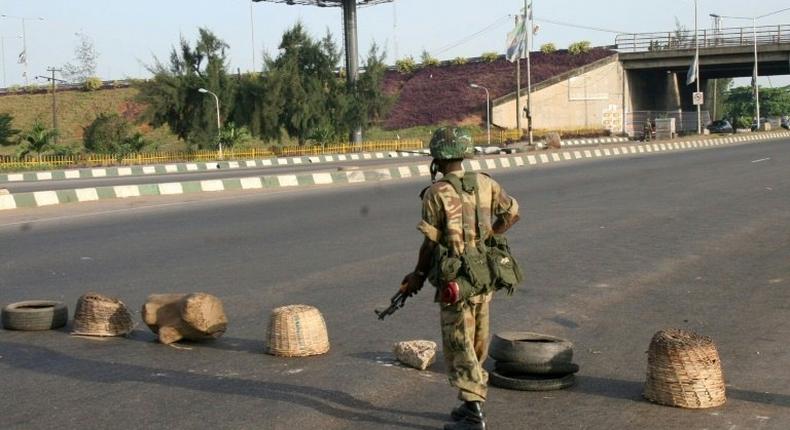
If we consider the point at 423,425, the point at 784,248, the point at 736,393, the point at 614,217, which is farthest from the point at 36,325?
the point at 614,217

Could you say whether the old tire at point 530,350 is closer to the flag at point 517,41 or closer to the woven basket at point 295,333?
the woven basket at point 295,333

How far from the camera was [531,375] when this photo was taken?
17.5 feet

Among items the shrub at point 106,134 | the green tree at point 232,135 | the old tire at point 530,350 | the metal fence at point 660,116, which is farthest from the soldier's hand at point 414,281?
the metal fence at point 660,116

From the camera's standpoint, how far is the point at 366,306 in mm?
7695

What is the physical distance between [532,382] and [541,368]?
96mm

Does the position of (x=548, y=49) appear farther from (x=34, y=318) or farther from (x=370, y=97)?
(x=34, y=318)

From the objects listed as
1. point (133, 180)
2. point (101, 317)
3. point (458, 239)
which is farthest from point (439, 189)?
point (133, 180)

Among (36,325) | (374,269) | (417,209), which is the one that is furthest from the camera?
(417,209)

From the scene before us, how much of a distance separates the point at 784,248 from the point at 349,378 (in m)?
6.93

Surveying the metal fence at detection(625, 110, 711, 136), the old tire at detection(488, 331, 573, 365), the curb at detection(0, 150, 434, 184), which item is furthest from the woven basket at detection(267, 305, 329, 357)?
the metal fence at detection(625, 110, 711, 136)

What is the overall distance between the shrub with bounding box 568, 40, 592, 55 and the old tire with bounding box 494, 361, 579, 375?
69.2m

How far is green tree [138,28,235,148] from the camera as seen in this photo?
52.0m

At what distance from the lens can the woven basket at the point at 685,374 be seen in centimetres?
483

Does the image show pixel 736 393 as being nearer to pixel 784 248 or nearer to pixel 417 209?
pixel 784 248
